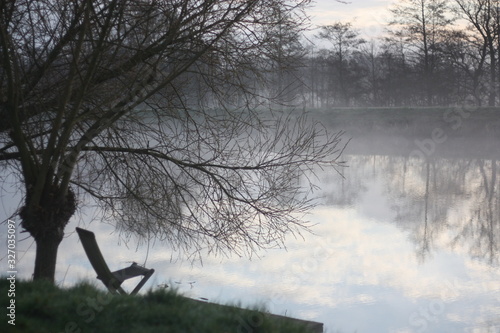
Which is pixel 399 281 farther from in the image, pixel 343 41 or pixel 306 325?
pixel 343 41

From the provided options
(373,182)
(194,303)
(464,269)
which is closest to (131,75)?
(194,303)

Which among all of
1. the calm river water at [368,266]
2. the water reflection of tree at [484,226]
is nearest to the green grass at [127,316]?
the calm river water at [368,266]

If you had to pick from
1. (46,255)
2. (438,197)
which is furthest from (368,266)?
(438,197)

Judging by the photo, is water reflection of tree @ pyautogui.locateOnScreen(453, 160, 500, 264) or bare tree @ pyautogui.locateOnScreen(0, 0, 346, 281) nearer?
bare tree @ pyautogui.locateOnScreen(0, 0, 346, 281)

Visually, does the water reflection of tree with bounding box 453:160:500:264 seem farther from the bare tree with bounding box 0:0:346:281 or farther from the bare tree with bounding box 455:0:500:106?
the bare tree with bounding box 455:0:500:106

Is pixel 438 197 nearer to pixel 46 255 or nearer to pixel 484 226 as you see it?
pixel 484 226

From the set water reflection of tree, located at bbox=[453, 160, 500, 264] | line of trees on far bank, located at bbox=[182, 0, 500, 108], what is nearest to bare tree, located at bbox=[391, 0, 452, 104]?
line of trees on far bank, located at bbox=[182, 0, 500, 108]

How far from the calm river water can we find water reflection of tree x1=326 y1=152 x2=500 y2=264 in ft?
0.10

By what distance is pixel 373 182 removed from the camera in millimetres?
17609

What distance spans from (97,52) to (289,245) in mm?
5204

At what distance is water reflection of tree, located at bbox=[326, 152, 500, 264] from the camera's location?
10938 mm

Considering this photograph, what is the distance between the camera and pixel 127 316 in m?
4.60
